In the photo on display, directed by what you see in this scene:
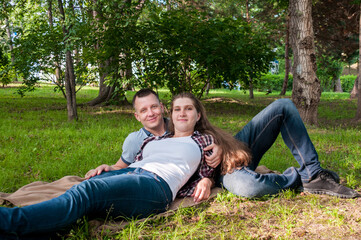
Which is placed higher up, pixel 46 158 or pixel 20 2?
pixel 20 2

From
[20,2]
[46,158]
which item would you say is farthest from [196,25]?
[46,158]

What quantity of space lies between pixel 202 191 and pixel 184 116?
75 cm

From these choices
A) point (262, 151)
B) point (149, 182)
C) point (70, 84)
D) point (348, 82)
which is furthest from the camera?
point (348, 82)

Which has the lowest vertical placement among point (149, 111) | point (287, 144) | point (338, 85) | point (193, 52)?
point (287, 144)

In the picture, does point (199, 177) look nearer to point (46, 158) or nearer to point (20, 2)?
point (46, 158)

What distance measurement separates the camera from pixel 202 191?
3.16 metres

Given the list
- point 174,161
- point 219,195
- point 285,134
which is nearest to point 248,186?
point 219,195

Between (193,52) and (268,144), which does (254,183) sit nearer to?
(268,144)

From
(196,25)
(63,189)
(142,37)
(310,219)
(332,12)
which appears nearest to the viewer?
(310,219)

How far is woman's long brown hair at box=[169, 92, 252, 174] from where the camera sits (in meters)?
3.38

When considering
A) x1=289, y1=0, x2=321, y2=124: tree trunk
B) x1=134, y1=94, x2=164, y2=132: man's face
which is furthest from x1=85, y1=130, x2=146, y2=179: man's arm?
x1=289, y1=0, x2=321, y2=124: tree trunk

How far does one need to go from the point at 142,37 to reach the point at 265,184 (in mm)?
6427

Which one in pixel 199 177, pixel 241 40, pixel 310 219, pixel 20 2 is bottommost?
pixel 310 219

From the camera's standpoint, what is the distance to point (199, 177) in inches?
133
